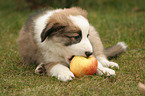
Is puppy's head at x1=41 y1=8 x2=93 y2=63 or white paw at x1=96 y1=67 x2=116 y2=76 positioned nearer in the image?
puppy's head at x1=41 y1=8 x2=93 y2=63

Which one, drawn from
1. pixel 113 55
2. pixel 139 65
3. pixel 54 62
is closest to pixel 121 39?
pixel 113 55

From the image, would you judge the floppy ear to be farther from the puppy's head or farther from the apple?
the apple

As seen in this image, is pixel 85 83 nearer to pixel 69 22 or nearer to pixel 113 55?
pixel 69 22

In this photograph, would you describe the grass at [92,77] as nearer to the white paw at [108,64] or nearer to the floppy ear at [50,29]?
the white paw at [108,64]

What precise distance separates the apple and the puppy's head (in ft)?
0.27

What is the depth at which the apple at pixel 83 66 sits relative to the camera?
292cm

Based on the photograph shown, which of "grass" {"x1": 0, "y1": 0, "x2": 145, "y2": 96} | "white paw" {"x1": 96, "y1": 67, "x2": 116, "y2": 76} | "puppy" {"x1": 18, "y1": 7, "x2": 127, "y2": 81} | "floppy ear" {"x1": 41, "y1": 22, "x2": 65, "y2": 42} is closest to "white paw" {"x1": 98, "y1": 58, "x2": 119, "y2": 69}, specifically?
"puppy" {"x1": 18, "y1": 7, "x2": 127, "y2": 81}

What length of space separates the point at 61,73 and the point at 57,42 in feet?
1.48

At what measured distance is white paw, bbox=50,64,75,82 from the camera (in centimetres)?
294

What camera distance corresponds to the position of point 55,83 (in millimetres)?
2896

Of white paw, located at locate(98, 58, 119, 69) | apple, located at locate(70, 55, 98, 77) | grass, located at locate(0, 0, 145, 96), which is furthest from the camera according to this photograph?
white paw, located at locate(98, 58, 119, 69)

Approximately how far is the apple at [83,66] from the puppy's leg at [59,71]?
10cm

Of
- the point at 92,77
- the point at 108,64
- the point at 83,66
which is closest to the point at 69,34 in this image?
the point at 83,66

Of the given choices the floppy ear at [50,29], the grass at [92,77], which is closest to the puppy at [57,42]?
the floppy ear at [50,29]
